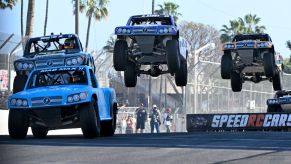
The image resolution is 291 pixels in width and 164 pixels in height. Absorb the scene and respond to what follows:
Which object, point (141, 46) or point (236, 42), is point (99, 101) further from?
point (236, 42)

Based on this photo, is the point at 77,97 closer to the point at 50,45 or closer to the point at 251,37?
the point at 50,45

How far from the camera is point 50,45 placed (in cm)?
2084

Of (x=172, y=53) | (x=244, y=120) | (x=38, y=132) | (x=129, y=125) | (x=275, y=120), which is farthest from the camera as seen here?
(x=129, y=125)

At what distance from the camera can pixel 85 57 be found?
765 inches

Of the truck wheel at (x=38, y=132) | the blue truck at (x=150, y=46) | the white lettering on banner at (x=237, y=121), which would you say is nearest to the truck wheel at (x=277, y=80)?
the white lettering on banner at (x=237, y=121)

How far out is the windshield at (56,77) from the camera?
14.6 metres

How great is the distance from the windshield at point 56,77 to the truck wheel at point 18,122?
1170 mm

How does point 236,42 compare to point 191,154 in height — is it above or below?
above

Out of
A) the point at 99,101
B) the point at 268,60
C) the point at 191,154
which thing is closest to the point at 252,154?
the point at 191,154

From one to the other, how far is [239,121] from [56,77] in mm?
16759

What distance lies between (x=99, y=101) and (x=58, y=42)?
6.77 metres

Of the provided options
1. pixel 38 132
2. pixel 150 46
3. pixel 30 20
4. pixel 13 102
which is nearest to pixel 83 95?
pixel 13 102

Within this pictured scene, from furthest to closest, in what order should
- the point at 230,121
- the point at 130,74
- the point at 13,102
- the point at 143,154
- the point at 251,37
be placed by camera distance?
the point at 230,121 → the point at 251,37 → the point at 130,74 → the point at 13,102 → the point at 143,154

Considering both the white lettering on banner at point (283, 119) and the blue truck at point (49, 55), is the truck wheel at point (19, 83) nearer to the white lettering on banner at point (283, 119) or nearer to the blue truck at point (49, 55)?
the blue truck at point (49, 55)
